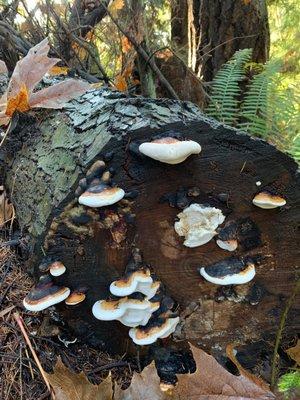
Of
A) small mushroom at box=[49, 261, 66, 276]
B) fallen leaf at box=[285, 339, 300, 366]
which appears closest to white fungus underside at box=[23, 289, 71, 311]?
small mushroom at box=[49, 261, 66, 276]

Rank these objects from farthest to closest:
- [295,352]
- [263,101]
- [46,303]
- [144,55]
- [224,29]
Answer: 1. [224,29]
2. [144,55]
3. [263,101]
4. [295,352]
5. [46,303]

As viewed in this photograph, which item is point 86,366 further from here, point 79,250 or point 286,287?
point 286,287

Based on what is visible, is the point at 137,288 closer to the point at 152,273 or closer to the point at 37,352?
the point at 152,273

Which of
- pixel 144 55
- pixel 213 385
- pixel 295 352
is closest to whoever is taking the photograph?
pixel 213 385

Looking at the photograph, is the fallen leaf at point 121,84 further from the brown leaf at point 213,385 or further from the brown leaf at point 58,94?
the brown leaf at point 213,385

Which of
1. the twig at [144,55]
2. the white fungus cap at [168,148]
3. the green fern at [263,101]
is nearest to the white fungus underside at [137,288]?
the white fungus cap at [168,148]

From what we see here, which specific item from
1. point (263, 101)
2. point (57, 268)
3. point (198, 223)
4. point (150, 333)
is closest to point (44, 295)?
point (57, 268)

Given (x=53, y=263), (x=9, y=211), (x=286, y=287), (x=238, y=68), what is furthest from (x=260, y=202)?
(x=238, y=68)
